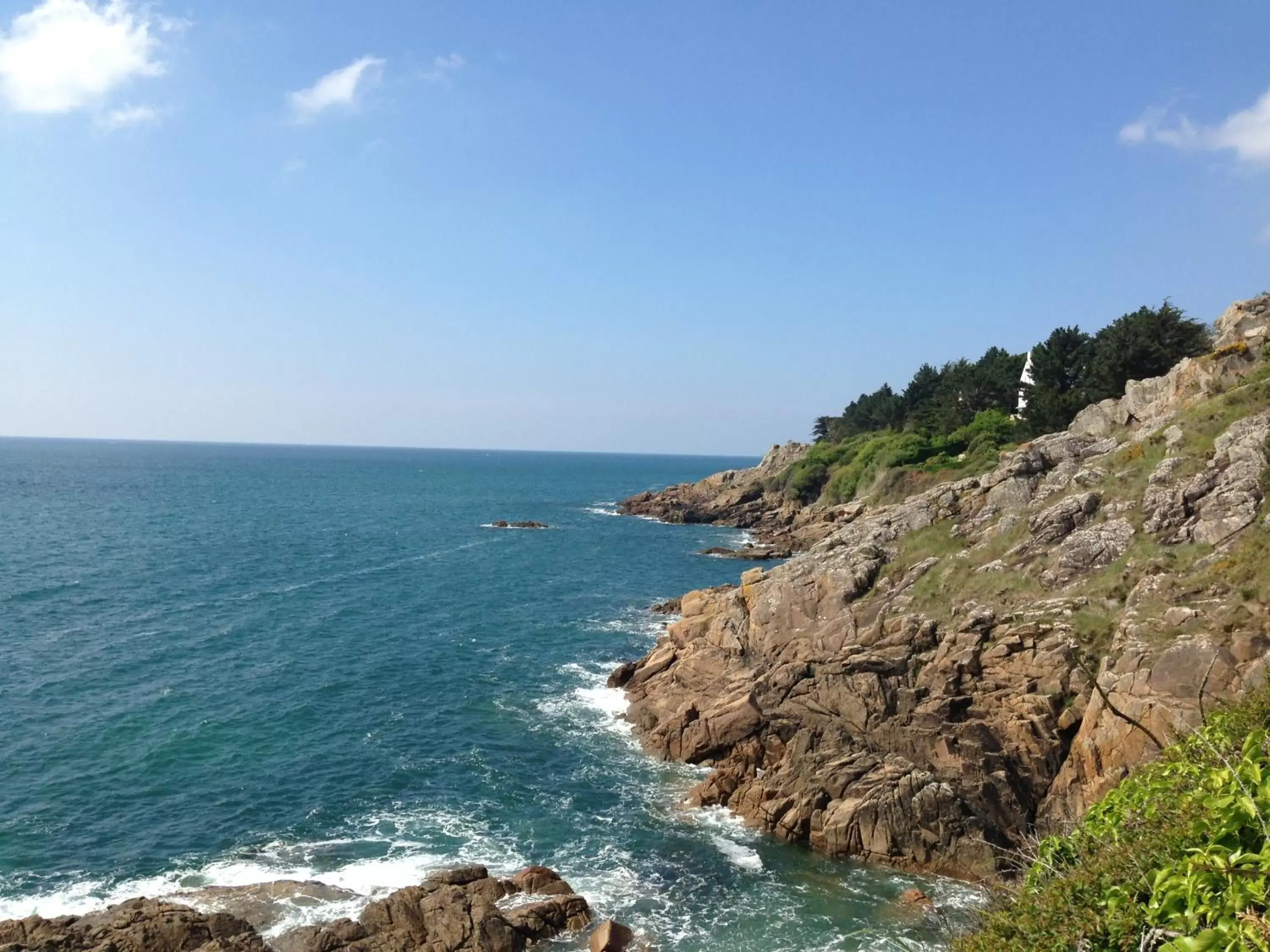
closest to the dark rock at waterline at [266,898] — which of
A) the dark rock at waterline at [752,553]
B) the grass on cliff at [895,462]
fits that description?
the grass on cliff at [895,462]

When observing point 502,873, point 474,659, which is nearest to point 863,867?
point 502,873

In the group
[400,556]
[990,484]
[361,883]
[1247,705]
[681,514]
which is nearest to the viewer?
[1247,705]

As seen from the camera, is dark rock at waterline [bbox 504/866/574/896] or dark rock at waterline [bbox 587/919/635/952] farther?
dark rock at waterline [bbox 504/866/574/896]

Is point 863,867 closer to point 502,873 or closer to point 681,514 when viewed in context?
point 502,873

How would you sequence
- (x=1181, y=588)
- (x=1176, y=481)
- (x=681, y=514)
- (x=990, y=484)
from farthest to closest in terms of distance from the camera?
(x=681, y=514) → (x=990, y=484) → (x=1176, y=481) → (x=1181, y=588)

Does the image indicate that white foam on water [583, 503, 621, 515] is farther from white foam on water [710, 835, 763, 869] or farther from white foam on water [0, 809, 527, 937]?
white foam on water [710, 835, 763, 869]

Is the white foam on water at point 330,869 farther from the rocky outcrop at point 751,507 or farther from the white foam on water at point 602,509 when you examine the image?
the white foam on water at point 602,509

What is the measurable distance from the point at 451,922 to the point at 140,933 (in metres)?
8.06

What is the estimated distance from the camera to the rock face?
2202cm

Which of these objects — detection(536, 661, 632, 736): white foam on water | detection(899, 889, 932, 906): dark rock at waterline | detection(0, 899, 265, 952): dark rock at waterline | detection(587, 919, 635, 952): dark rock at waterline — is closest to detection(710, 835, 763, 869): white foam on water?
detection(899, 889, 932, 906): dark rock at waterline

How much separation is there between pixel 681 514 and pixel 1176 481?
8591cm

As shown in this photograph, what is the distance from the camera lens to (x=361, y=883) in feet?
85.3

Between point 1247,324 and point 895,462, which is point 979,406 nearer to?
point 895,462

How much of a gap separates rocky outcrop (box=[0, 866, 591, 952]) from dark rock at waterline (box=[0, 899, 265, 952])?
23 millimetres
